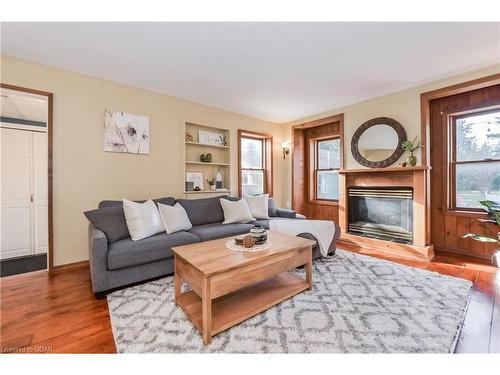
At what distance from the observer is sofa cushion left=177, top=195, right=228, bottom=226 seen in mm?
3260

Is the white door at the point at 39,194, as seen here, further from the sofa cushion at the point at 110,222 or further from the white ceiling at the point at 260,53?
the sofa cushion at the point at 110,222

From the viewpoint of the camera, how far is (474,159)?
10.1 feet

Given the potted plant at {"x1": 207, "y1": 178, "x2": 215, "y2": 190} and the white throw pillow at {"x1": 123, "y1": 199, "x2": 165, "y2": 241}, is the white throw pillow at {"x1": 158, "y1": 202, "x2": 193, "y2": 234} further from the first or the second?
the potted plant at {"x1": 207, "y1": 178, "x2": 215, "y2": 190}

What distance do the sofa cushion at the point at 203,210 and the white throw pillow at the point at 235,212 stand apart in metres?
0.10

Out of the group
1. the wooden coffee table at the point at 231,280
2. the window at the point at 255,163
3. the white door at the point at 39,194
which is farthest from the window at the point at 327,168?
the white door at the point at 39,194

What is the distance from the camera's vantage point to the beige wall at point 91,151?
272 centimetres

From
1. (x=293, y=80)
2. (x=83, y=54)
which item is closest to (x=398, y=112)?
(x=293, y=80)

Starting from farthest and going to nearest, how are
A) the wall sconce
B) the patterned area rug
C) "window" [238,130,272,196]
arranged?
the wall sconce, "window" [238,130,272,196], the patterned area rug

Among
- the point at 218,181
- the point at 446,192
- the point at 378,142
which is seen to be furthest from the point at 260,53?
the point at 446,192

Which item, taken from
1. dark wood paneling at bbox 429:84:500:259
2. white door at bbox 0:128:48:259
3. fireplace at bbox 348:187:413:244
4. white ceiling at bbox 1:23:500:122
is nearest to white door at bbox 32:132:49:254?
white door at bbox 0:128:48:259

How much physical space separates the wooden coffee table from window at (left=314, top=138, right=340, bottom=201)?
2813 millimetres

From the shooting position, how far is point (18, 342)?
1506 millimetres
